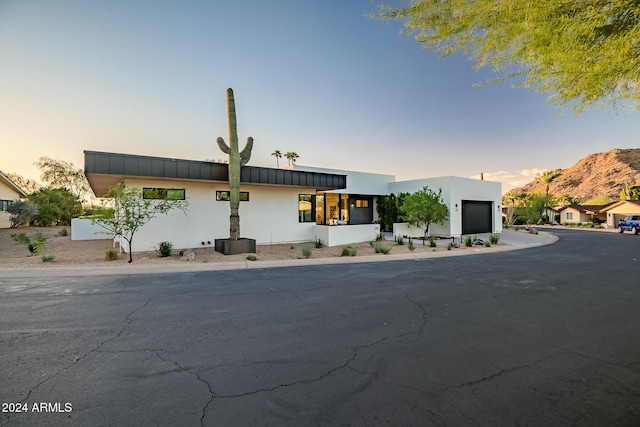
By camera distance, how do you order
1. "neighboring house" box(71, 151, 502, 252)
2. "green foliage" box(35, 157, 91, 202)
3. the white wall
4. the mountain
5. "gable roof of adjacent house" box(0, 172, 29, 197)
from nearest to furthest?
"neighboring house" box(71, 151, 502, 252) < the white wall < "gable roof of adjacent house" box(0, 172, 29, 197) < "green foliage" box(35, 157, 91, 202) < the mountain

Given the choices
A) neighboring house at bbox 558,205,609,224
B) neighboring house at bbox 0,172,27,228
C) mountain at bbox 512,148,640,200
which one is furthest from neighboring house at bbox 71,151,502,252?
mountain at bbox 512,148,640,200

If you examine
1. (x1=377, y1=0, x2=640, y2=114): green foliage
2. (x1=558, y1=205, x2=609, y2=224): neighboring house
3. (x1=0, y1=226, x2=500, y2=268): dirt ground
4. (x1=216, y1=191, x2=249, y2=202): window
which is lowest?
(x1=0, y1=226, x2=500, y2=268): dirt ground

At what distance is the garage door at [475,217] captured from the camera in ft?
72.1

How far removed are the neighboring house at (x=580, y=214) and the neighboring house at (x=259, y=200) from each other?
1513 inches

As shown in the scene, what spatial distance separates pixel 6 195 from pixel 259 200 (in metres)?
28.5

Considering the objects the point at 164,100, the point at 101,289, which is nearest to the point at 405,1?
the point at 101,289

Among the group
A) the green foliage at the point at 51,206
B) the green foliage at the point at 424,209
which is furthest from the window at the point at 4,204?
the green foliage at the point at 424,209

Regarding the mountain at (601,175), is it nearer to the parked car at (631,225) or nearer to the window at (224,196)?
the parked car at (631,225)

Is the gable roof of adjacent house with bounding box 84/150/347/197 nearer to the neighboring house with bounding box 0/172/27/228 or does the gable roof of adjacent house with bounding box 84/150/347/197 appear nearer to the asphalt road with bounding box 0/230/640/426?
the asphalt road with bounding box 0/230/640/426

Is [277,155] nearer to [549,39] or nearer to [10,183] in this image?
[10,183]

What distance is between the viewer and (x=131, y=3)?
9.49m

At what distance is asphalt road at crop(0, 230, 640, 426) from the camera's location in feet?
7.92

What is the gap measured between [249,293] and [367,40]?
9882mm

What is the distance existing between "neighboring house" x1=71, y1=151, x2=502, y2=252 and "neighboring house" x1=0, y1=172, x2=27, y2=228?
13.4 m
